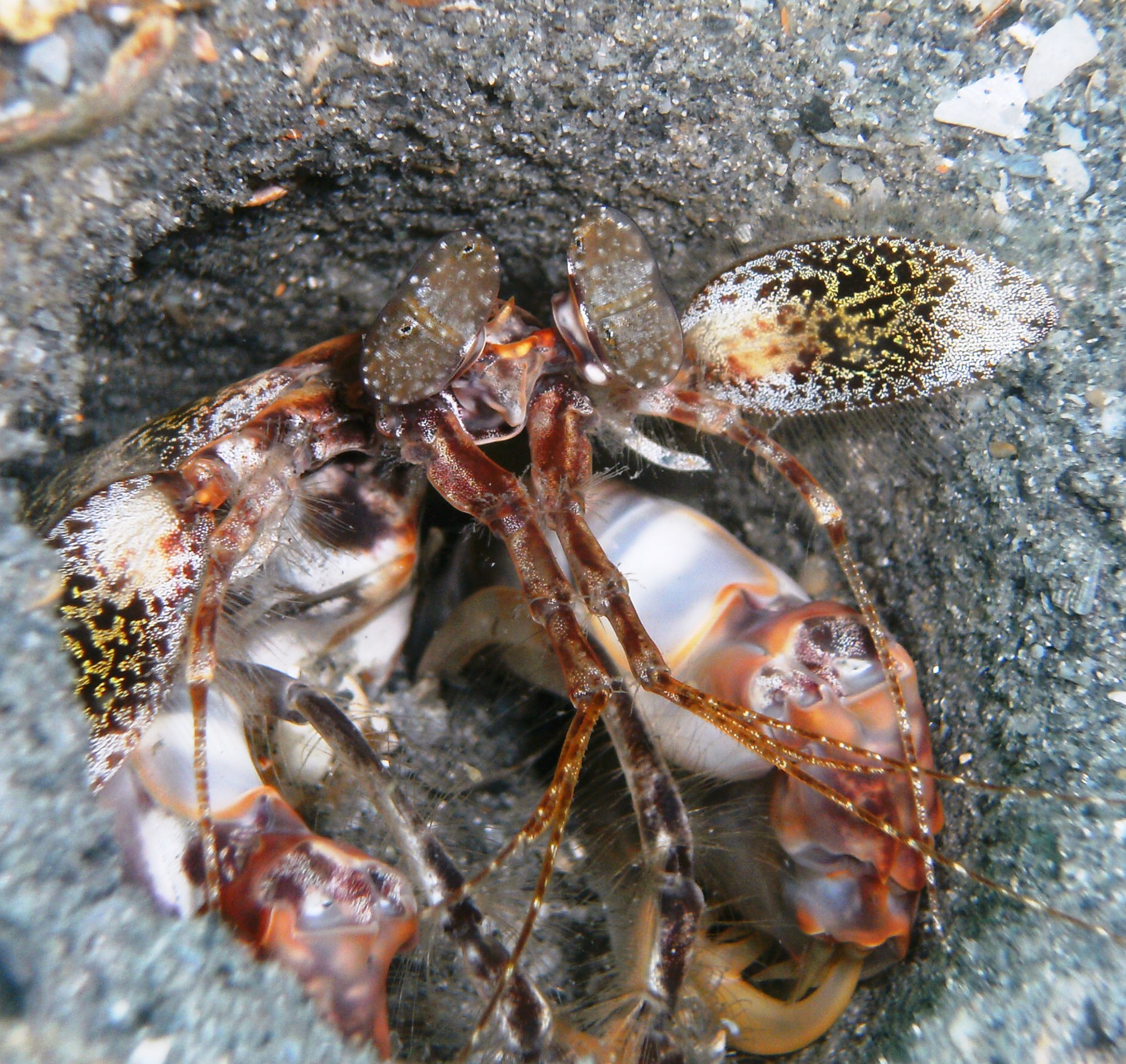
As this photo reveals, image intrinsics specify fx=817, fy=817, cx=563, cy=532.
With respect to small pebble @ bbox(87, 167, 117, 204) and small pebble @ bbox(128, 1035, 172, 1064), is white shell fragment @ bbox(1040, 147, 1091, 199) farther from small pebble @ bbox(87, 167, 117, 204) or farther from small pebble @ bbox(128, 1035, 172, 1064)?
small pebble @ bbox(128, 1035, 172, 1064)

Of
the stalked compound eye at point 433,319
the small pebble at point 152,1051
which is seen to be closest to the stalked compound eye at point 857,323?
the stalked compound eye at point 433,319

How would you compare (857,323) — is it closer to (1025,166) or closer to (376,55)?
(1025,166)

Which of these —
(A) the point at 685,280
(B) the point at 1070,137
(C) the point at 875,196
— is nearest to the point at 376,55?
(A) the point at 685,280

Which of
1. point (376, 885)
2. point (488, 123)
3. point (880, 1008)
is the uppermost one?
point (488, 123)

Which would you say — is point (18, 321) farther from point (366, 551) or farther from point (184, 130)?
point (366, 551)

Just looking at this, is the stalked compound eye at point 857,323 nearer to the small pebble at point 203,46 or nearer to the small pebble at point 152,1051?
the small pebble at point 203,46

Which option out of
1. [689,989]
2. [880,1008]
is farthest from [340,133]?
[880,1008]
